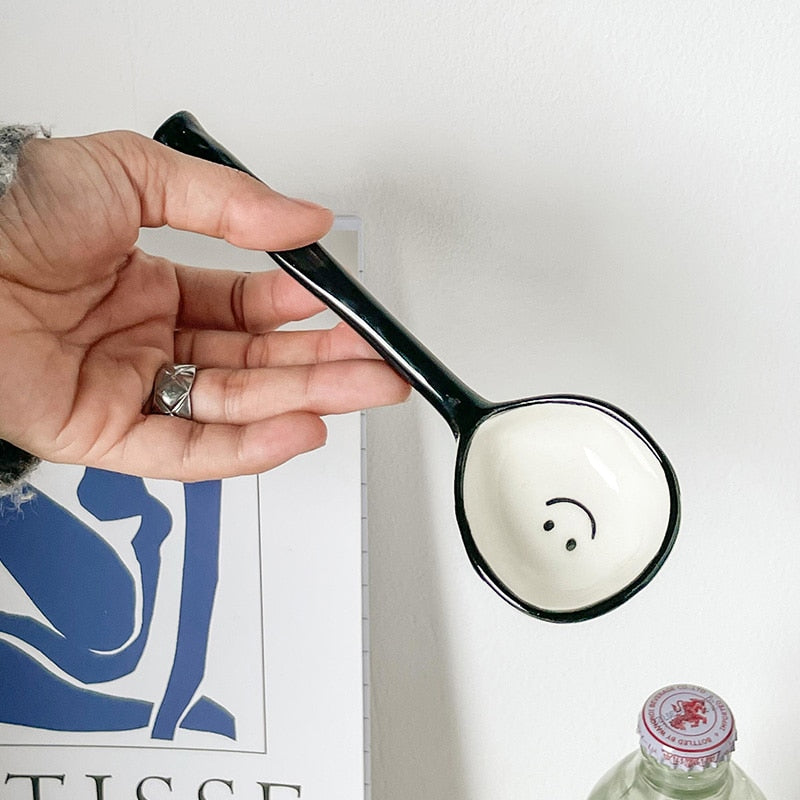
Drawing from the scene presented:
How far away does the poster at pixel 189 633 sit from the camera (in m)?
0.63

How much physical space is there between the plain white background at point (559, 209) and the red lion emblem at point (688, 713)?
0.47 feet

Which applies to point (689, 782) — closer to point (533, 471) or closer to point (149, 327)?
point (533, 471)

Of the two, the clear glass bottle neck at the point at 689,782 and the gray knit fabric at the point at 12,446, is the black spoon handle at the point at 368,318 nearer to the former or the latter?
the gray knit fabric at the point at 12,446

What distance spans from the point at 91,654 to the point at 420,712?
0.71ft

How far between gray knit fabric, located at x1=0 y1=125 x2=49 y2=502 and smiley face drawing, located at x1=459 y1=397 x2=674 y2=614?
230 millimetres

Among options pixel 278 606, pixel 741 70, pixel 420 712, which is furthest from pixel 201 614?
pixel 741 70

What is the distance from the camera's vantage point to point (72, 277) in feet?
1.69

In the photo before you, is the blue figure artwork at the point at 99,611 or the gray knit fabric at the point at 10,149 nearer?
the gray knit fabric at the point at 10,149

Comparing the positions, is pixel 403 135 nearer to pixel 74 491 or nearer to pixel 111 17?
pixel 111 17

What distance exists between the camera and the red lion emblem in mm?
493

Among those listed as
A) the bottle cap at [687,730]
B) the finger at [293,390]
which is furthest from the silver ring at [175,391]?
the bottle cap at [687,730]

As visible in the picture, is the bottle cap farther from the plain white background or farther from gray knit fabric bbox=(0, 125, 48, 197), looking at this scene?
gray knit fabric bbox=(0, 125, 48, 197)

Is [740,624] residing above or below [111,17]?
below

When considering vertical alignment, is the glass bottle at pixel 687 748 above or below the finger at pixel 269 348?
below
